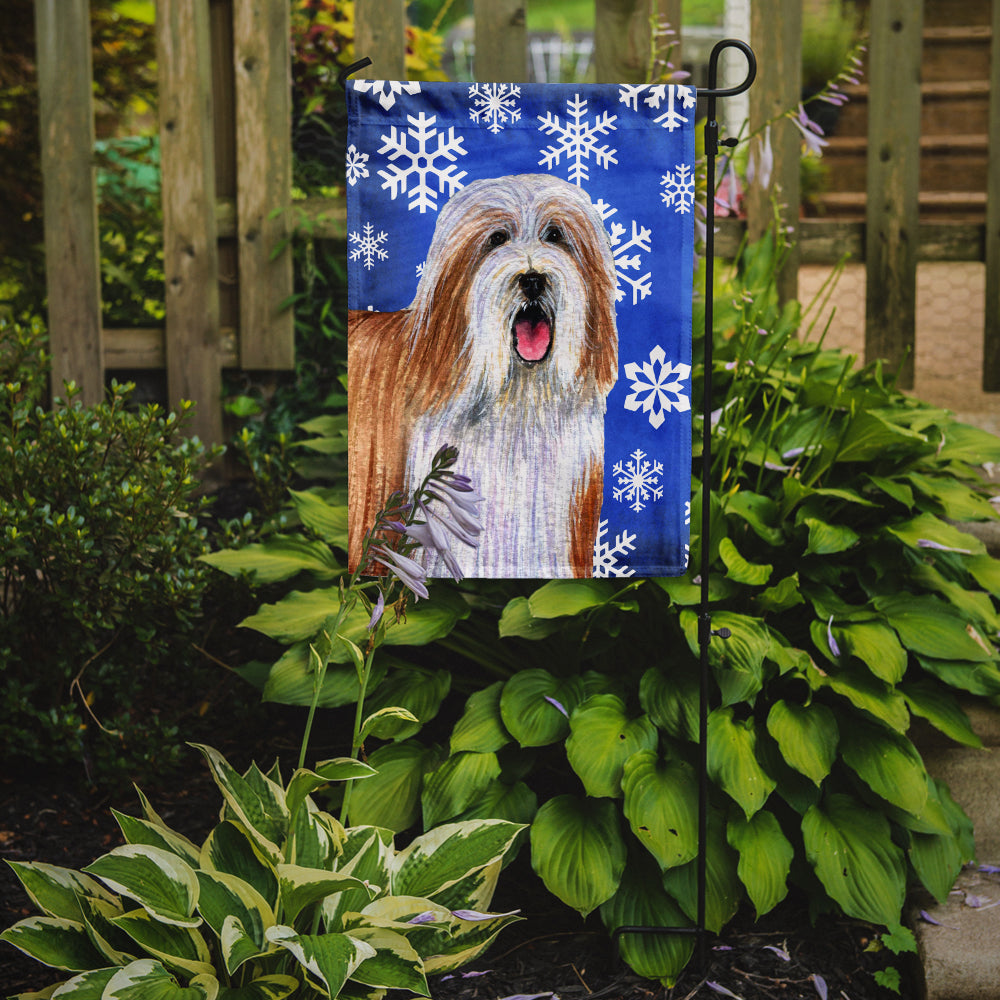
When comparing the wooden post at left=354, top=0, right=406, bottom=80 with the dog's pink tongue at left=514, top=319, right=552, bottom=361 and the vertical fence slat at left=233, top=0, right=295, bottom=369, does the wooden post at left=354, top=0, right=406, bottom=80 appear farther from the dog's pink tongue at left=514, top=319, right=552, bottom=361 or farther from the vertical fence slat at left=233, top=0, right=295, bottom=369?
the dog's pink tongue at left=514, top=319, right=552, bottom=361

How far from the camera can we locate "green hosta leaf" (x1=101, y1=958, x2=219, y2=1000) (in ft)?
4.64

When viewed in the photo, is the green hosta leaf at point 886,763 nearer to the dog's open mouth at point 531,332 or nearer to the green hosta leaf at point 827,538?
the green hosta leaf at point 827,538

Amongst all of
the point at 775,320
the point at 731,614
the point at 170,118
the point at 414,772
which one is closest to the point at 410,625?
the point at 414,772

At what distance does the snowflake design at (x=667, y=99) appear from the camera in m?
1.81

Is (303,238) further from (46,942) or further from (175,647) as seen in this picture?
(46,942)

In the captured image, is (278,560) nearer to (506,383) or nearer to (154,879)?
(506,383)

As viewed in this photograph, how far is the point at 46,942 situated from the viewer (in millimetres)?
1552

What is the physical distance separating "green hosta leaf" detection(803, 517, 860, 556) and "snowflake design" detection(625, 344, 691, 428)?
1.62 ft

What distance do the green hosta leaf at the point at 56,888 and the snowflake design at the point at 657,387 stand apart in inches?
47.7

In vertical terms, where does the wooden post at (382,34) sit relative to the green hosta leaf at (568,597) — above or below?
above

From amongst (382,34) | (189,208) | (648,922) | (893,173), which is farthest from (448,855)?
(893,173)

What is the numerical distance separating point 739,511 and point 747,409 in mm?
428

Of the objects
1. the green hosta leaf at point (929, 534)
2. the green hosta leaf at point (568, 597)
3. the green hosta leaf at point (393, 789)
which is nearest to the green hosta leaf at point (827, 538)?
the green hosta leaf at point (929, 534)

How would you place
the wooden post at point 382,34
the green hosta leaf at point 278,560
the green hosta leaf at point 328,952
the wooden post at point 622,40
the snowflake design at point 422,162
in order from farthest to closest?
the wooden post at point 382,34 → the wooden post at point 622,40 → the green hosta leaf at point 278,560 → the snowflake design at point 422,162 → the green hosta leaf at point 328,952
